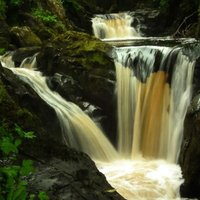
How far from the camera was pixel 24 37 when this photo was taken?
491 inches

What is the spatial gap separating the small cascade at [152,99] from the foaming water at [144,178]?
590mm

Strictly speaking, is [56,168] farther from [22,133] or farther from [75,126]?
[75,126]

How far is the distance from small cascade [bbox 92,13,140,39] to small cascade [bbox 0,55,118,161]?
8.32 metres

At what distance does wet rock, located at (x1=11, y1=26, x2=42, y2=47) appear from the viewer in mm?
12281

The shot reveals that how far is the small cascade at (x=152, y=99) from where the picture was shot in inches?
362

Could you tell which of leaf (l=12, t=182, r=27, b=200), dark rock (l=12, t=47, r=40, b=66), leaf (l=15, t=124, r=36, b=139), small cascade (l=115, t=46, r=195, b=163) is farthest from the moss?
dark rock (l=12, t=47, r=40, b=66)

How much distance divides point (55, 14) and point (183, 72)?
770cm

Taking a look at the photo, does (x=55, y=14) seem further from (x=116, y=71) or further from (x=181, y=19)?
(x=116, y=71)

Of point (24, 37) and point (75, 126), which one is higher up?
point (24, 37)

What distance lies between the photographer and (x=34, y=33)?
512 inches

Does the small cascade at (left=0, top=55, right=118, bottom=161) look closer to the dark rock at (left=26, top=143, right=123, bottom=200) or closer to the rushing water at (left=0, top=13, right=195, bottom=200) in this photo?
the rushing water at (left=0, top=13, right=195, bottom=200)

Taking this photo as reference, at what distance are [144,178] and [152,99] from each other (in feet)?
9.30

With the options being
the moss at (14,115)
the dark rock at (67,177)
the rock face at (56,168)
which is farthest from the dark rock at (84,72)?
the dark rock at (67,177)

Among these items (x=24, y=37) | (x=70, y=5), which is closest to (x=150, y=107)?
(x=24, y=37)
